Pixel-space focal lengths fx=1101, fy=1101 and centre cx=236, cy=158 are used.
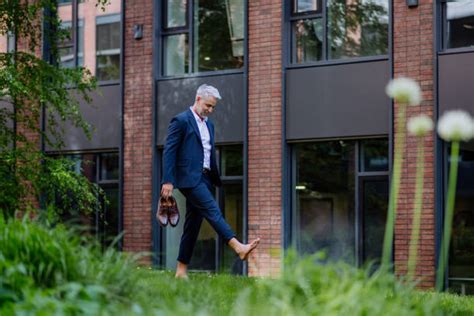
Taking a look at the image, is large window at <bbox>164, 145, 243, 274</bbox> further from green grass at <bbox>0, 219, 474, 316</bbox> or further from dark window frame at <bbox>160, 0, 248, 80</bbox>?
green grass at <bbox>0, 219, 474, 316</bbox>

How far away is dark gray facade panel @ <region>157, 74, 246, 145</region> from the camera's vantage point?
56.5 ft

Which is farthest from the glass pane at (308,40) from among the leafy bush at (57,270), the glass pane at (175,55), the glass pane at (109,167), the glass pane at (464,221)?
the leafy bush at (57,270)

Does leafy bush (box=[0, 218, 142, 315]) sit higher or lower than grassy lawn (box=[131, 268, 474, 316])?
higher

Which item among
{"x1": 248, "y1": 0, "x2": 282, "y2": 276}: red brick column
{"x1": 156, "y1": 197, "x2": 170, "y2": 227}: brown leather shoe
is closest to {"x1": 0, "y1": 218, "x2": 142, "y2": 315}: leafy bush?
{"x1": 156, "y1": 197, "x2": 170, "y2": 227}: brown leather shoe

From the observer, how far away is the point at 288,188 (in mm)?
16609

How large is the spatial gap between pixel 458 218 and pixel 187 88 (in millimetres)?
5142

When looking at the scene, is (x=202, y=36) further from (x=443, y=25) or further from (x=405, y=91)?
(x=405, y=91)

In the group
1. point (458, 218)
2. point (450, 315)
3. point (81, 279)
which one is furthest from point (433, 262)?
point (81, 279)

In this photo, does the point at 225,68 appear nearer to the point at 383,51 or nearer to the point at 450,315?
the point at 383,51

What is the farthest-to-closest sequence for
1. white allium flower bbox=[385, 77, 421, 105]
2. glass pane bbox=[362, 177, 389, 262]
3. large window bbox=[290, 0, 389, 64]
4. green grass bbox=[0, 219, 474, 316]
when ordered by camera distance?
large window bbox=[290, 0, 389, 64]
glass pane bbox=[362, 177, 389, 262]
green grass bbox=[0, 219, 474, 316]
white allium flower bbox=[385, 77, 421, 105]

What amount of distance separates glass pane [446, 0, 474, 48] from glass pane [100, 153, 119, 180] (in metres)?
6.31

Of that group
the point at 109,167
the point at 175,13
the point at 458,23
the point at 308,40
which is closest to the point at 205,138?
the point at 458,23

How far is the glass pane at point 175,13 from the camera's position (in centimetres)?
1808

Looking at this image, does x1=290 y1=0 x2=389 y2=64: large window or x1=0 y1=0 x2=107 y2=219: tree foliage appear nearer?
x1=0 y1=0 x2=107 y2=219: tree foliage
